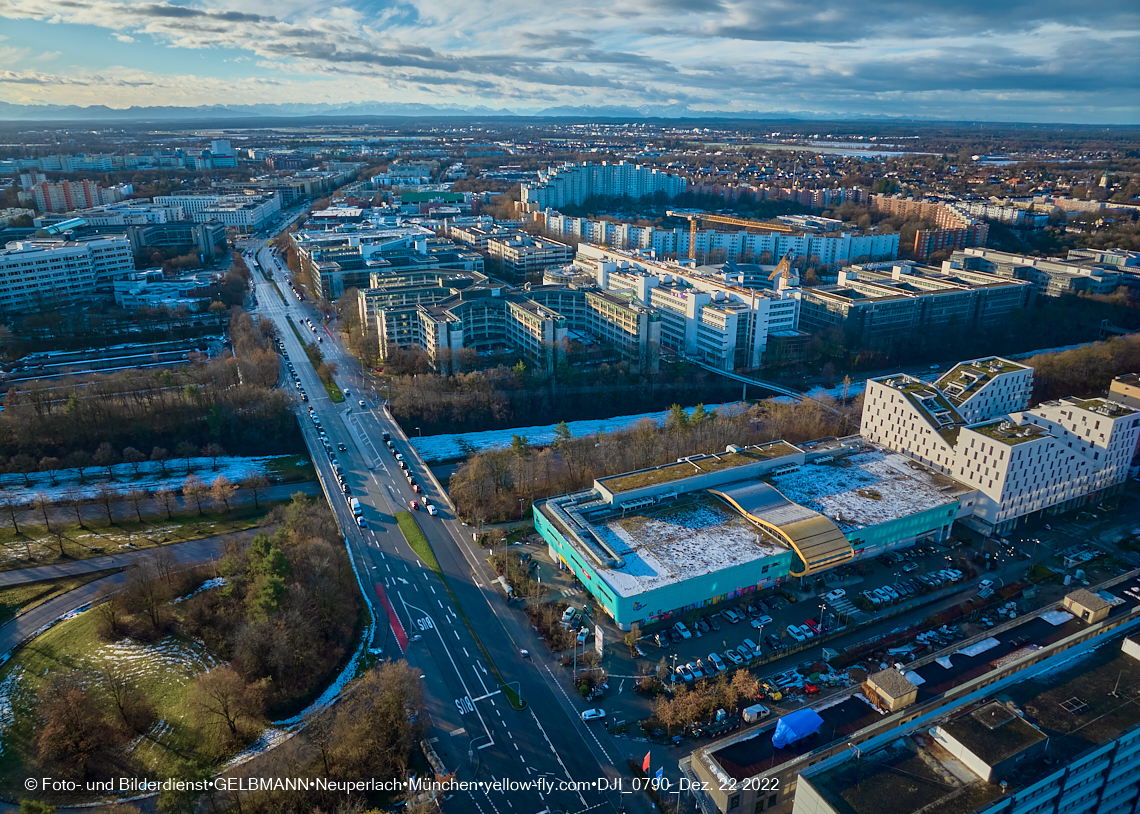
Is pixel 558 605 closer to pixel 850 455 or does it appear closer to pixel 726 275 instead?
pixel 850 455

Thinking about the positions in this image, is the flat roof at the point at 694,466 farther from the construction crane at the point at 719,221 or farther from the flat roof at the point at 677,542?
the construction crane at the point at 719,221

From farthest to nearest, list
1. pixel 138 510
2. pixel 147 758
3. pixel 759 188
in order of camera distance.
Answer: pixel 759 188
pixel 138 510
pixel 147 758

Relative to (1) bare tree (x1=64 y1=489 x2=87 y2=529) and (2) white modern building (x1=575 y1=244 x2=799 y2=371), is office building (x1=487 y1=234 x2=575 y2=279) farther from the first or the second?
(1) bare tree (x1=64 y1=489 x2=87 y2=529)

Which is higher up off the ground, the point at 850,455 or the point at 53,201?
the point at 53,201

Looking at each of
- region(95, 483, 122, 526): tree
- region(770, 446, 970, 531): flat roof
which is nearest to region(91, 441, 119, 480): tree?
region(95, 483, 122, 526): tree

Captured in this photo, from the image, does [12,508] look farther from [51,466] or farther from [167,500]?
[167,500]

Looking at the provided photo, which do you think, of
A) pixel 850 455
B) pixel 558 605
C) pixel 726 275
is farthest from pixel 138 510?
pixel 726 275

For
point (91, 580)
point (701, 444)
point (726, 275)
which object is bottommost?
point (91, 580)
